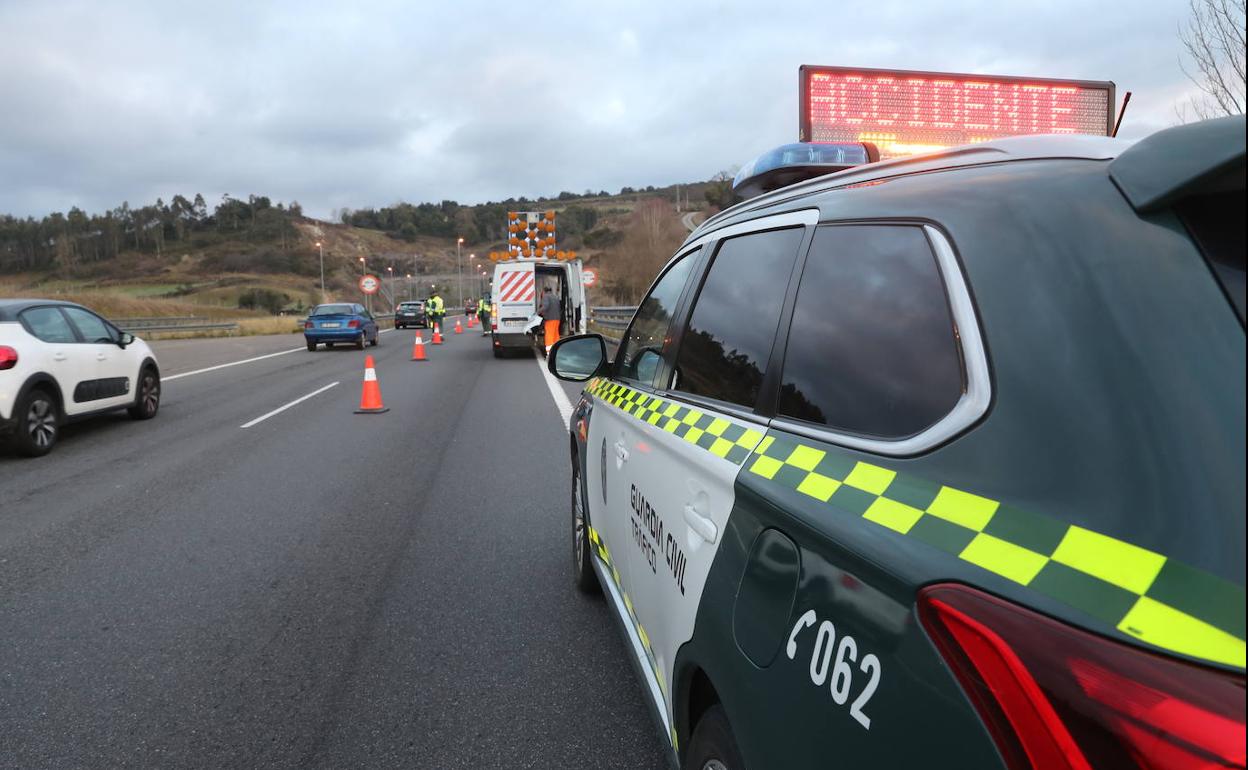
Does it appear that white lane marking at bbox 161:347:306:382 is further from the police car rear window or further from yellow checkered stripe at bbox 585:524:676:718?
the police car rear window

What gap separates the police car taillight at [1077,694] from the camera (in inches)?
30.5

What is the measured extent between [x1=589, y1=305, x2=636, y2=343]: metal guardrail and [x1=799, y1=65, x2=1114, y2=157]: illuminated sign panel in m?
16.8

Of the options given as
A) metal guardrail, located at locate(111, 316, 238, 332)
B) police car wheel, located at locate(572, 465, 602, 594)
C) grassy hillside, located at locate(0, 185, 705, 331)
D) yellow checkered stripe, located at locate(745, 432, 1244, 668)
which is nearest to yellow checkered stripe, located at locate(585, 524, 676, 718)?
police car wheel, located at locate(572, 465, 602, 594)

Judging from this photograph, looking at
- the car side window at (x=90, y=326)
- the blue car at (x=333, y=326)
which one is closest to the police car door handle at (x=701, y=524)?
the car side window at (x=90, y=326)

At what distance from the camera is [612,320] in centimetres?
2312

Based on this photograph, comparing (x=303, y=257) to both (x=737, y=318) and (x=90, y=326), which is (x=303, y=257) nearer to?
(x=90, y=326)

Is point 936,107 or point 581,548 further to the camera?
point 581,548

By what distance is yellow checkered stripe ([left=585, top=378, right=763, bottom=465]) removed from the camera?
183cm

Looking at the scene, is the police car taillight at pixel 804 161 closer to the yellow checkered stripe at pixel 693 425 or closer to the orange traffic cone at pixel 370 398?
the yellow checkered stripe at pixel 693 425

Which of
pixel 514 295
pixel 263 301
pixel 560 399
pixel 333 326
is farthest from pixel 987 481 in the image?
pixel 263 301

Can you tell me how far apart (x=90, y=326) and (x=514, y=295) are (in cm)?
1086

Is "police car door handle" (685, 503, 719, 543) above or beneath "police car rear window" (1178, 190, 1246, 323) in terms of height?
beneath

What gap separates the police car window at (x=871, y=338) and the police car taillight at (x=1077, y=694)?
40 cm

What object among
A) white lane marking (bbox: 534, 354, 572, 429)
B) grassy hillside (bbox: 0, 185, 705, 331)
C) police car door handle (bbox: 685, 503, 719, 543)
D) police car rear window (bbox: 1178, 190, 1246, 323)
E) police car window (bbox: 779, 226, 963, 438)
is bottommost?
white lane marking (bbox: 534, 354, 572, 429)
